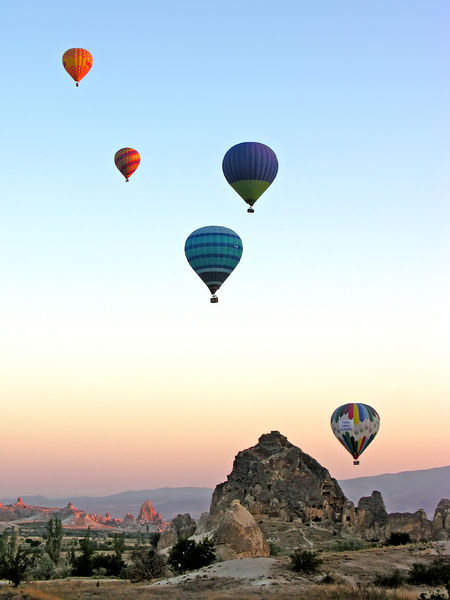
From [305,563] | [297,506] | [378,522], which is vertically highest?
[297,506]

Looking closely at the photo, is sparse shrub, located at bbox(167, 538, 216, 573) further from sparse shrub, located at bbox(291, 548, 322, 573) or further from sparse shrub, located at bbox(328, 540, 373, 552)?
sparse shrub, located at bbox(328, 540, 373, 552)

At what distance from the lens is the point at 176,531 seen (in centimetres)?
7500

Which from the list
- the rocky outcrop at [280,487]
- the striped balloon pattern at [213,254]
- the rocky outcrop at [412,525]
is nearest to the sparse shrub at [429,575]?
the striped balloon pattern at [213,254]

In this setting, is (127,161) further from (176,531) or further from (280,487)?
(176,531)

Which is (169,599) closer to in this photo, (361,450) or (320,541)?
(361,450)

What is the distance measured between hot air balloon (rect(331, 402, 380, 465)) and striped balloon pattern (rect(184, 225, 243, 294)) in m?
18.4

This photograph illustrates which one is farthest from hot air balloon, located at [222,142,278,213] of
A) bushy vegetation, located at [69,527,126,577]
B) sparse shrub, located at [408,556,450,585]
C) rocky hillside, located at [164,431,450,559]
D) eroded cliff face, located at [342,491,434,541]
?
eroded cliff face, located at [342,491,434,541]

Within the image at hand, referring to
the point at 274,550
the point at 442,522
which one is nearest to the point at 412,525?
the point at 442,522

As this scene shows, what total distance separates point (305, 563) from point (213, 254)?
2559 centimetres

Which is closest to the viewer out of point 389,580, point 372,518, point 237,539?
point 389,580

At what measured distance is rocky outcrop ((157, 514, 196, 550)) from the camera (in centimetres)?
7319

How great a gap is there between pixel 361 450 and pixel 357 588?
32.8 metres

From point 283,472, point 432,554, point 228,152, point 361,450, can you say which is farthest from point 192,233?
point 283,472

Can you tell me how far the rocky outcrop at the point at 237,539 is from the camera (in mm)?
42750
